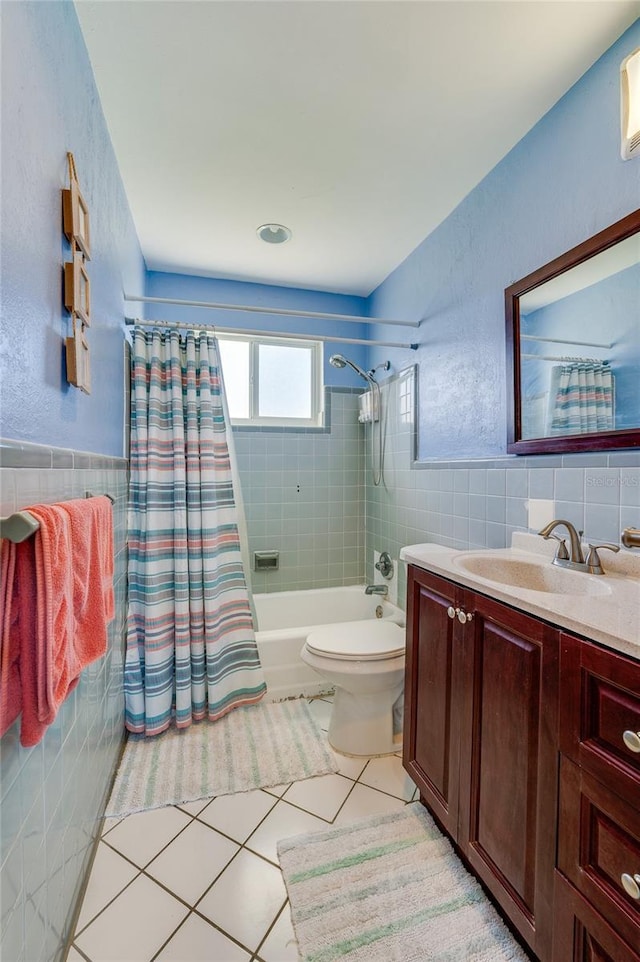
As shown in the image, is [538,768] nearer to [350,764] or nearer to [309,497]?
[350,764]

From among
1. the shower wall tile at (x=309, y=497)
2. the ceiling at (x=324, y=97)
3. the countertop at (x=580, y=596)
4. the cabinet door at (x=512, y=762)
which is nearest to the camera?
the countertop at (x=580, y=596)

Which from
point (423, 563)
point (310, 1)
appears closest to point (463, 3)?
point (310, 1)

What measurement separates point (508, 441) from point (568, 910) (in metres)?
1.24

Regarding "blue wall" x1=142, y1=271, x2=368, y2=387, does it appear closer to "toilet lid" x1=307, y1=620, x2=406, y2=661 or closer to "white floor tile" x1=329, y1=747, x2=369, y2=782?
"toilet lid" x1=307, y1=620, x2=406, y2=661

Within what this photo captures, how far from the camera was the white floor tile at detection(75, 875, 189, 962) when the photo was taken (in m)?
1.01

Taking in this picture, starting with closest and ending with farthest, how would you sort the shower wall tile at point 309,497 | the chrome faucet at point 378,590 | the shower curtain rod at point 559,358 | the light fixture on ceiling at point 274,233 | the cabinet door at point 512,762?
the cabinet door at point 512,762, the shower curtain rod at point 559,358, the light fixture on ceiling at point 274,233, the chrome faucet at point 378,590, the shower wall tile at point 309,497

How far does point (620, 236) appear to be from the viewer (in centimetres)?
111

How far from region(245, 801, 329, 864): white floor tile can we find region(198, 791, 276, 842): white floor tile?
3 centimetres

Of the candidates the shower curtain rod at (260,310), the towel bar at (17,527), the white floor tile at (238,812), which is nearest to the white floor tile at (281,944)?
the white floor tile at (238,812)

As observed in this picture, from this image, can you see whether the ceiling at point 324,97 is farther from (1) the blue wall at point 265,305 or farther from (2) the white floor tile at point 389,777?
(2) the white floor tile at point 389,777

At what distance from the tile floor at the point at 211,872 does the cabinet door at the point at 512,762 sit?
1.65ft

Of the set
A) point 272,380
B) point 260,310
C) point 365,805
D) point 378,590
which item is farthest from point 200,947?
point 272,380

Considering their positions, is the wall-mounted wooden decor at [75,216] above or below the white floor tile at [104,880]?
above

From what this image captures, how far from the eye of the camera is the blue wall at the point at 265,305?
255 cm
